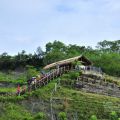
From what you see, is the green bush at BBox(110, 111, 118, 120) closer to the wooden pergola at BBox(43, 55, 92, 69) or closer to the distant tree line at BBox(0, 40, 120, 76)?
the wooden pergola at BBox(43, 55, 92, 69)

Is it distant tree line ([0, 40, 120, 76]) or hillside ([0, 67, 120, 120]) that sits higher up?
distant tree line ([0, 40, 120, 76])

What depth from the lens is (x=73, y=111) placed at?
33062mm

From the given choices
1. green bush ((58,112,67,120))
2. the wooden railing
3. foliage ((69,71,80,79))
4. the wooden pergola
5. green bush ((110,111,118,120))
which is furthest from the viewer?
the wooden pergola

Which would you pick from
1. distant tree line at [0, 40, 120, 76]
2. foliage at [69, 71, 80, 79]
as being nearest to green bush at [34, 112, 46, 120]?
foliage at [69, 71, 80, 79]

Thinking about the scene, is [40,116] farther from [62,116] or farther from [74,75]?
[74,75]

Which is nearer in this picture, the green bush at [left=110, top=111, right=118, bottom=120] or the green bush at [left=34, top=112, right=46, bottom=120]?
the green bush at [left=34, top=112, right=46, bottom=120]

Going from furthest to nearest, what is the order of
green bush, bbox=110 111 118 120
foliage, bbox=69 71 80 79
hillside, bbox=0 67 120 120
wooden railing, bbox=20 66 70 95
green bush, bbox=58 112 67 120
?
1. foliage, bbox=69 71 80 79
2. wooden railing, bbox=20 66 70 95
3. hillside, bbox=0 67 120 120
4. green bush, bbox=110 111 118 120
5. green bush, bbox=58 112 67 120

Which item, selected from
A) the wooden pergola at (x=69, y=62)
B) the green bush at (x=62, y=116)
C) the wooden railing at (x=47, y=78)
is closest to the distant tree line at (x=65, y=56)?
the wooden pergola at (x=69, y=62)

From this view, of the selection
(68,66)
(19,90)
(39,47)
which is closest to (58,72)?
(68,66)

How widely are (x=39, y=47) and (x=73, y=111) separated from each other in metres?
34.8

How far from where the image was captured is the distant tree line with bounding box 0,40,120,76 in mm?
52925

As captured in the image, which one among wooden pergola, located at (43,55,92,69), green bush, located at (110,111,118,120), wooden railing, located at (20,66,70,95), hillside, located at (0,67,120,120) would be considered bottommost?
green bush, located at (110,111,118,120)

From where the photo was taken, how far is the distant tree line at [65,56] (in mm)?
52925

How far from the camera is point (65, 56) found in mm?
58781
